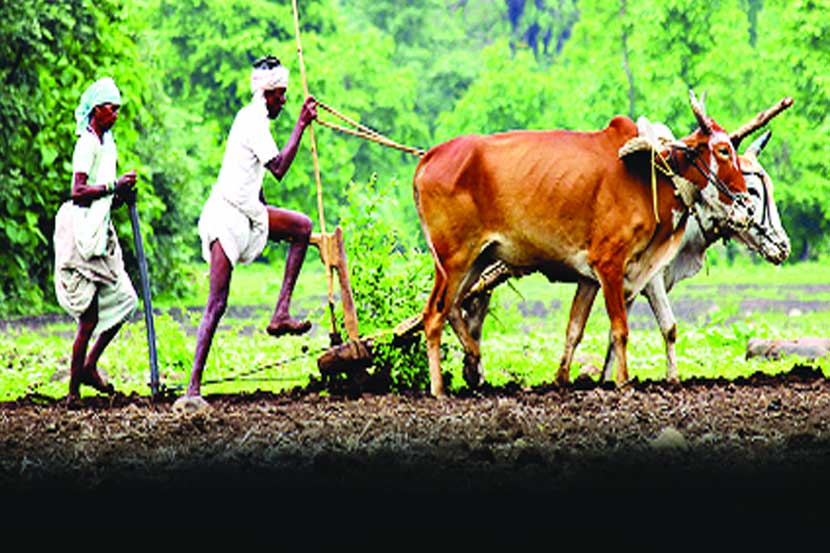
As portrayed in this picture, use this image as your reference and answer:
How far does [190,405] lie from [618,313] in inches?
120

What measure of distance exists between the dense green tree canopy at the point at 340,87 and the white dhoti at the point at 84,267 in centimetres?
1202

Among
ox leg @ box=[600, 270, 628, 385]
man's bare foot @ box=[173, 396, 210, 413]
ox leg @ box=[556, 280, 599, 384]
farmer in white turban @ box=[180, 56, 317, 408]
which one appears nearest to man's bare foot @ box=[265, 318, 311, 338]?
farmer in white turban @ box=[180, 56, 317, 408]

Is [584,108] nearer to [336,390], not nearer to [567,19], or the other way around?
[567,19]

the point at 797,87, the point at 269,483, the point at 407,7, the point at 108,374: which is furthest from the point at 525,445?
the point at 407,7

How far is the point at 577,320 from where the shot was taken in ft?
41.0

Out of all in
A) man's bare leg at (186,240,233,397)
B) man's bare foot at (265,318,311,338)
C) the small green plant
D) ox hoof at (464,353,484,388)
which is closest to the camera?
man's bare leg at (186,240,233,397)

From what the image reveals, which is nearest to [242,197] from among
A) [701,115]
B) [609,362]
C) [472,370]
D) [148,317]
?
[148,317]

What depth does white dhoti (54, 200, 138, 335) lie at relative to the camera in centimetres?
1137

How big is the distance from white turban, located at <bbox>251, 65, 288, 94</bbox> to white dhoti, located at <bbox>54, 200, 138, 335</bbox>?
1300 mm

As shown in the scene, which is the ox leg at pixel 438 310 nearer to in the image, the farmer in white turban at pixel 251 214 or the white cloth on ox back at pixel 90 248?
the farmer in white turban at pixel 251 214

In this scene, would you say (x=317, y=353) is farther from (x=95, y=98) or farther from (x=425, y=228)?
(x=95, y=98)

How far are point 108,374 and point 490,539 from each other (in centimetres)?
985

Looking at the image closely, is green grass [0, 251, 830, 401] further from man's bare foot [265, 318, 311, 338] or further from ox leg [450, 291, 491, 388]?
ox leg [450, 291, 491, 388]

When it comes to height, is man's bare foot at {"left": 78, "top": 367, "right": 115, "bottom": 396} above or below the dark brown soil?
below
